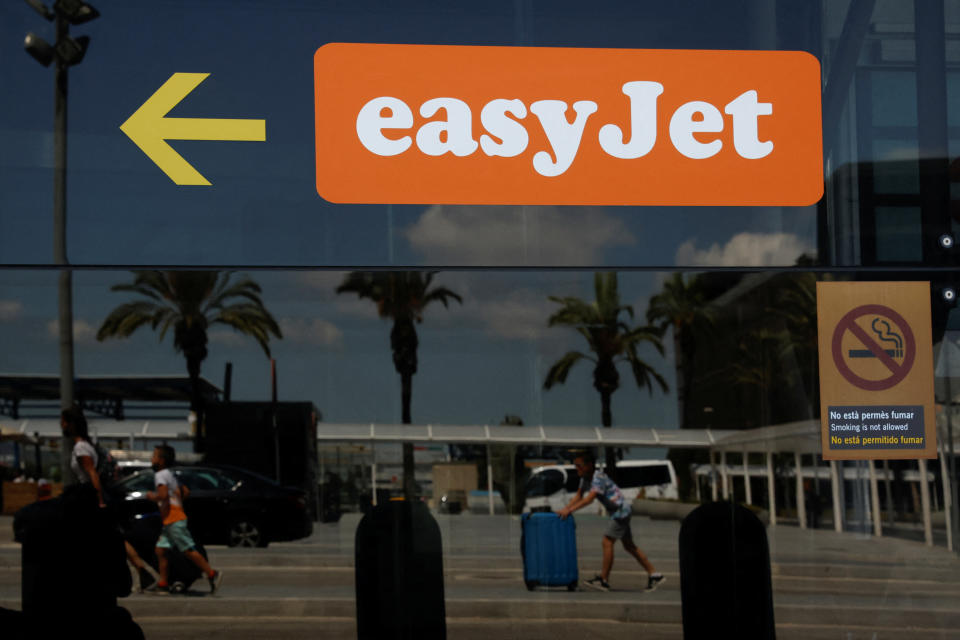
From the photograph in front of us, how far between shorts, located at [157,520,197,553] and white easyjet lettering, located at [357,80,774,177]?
1.68 meters

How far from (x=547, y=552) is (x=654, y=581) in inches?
18.3

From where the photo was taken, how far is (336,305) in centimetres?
372

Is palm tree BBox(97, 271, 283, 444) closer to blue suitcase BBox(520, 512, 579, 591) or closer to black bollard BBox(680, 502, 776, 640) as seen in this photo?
blue suitcase BBox(520, 512, 579, 591)

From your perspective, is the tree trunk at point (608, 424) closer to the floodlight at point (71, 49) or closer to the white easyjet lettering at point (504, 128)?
the white easyjet lettering at point (504, 128)

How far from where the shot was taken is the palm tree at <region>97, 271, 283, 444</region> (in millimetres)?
3650

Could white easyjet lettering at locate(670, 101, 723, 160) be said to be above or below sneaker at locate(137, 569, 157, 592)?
above

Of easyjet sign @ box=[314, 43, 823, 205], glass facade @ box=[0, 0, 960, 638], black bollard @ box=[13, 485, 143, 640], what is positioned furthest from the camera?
easyjet sign @ box=[314, 43, 823, 205]

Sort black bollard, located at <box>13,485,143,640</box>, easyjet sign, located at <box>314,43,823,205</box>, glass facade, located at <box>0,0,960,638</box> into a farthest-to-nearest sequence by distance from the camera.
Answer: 1. easyjet sign, located at <box>314,43,823,205</box>
2. glass facade, located at <box>0,0,960,638</box>
3. black bollard, located at <box>13,485,143,640</box>

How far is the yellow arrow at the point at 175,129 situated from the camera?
12.1 ft

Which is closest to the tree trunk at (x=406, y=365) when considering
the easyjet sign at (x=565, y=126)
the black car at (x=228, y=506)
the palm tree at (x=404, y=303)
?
the palm tree at (x=404, y=303)

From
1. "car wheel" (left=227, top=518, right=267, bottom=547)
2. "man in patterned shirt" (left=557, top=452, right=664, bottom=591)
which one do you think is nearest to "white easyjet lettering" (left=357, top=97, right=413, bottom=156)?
"man in patterned shirt" (left=557, top=452, right=664, bottom=591)

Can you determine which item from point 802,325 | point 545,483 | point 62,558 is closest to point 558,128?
point 802,325

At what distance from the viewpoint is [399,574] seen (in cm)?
377

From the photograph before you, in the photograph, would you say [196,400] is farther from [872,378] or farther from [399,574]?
[872,378]
